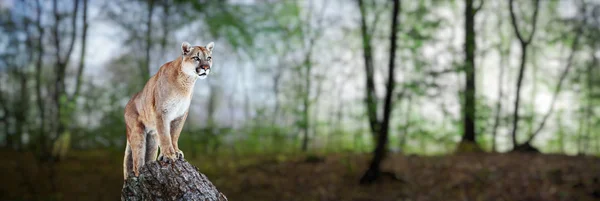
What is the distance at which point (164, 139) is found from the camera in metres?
2.74

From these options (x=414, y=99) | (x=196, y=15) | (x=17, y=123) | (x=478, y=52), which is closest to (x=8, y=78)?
(x=17, y=123)

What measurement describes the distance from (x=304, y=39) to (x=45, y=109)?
976 cm

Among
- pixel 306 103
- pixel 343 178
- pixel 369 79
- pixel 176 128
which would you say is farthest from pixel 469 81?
pixel 176 128

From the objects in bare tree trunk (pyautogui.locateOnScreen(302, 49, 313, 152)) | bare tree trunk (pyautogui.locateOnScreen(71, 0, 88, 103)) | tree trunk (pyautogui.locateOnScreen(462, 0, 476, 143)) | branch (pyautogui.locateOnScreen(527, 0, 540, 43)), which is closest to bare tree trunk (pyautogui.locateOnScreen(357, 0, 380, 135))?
bare tree trunk (pyautogui.locateOnScreen(302, 49, 313, 152))

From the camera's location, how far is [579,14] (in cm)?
1680

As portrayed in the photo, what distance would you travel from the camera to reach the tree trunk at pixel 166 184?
3127mm

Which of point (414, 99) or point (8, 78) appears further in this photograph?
point (8, 78)

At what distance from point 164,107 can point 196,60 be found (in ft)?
1.17

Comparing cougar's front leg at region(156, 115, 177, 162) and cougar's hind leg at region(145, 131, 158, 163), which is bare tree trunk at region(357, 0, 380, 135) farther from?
cougar's front leg at region(156, 115, 177, 162)

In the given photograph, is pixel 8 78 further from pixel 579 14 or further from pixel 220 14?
pixel 579 14

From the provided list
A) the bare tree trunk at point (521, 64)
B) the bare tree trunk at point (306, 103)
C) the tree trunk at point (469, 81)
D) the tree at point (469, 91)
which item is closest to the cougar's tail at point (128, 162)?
the tree trunk at point (469, 81)

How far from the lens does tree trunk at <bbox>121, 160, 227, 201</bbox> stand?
123 inches

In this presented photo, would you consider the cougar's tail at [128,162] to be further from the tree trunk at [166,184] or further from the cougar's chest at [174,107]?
the cougar's chest at [174,107]

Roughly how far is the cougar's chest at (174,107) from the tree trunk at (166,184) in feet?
1.56
